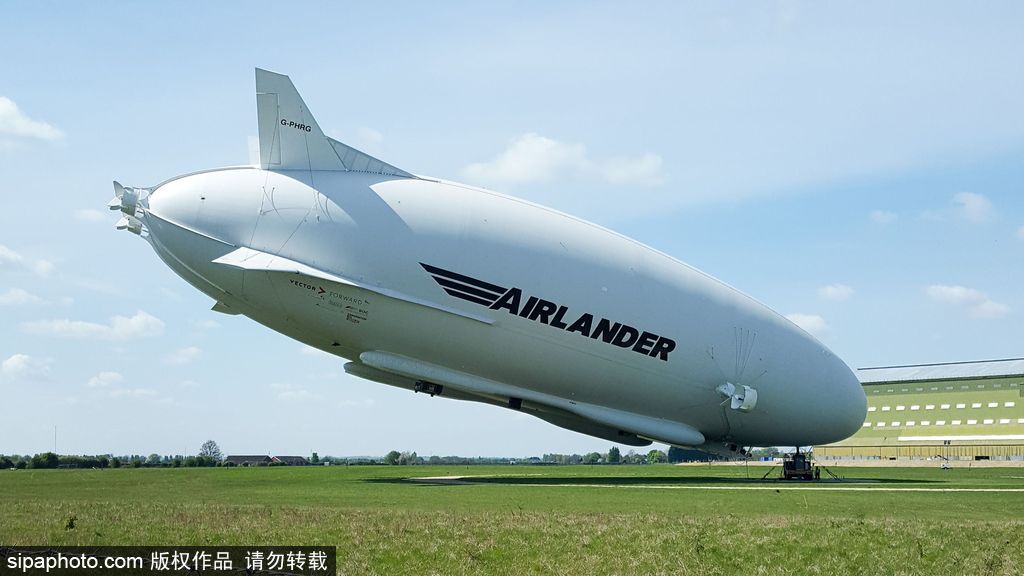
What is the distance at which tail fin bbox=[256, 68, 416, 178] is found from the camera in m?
32.8

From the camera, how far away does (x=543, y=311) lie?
1321 inches

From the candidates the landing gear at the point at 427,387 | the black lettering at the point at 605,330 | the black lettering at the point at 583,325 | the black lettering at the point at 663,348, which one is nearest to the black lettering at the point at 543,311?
the black lettering at the point at 583,325

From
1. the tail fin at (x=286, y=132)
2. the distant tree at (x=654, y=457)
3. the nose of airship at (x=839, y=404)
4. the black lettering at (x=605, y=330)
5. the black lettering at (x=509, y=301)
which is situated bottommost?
the distant tree at (x=654, y=457)

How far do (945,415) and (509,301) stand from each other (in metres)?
70.2

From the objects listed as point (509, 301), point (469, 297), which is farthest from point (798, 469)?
point (469, 297)

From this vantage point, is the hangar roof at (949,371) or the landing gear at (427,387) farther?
the hangar roof at (949,371)

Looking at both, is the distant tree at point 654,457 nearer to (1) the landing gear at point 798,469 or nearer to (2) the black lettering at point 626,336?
(1) the landing gear at point 798,469

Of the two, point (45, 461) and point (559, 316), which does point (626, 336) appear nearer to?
point (559, 316)

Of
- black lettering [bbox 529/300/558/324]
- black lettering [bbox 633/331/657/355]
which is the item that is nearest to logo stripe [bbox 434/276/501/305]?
black lettering [bbox 529/300/558/324]

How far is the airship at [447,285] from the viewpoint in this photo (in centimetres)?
3123

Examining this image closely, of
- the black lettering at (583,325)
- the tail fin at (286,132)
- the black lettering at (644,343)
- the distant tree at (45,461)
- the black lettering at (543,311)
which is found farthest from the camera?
the distant tree at (45,461)

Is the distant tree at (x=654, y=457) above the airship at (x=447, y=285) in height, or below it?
below

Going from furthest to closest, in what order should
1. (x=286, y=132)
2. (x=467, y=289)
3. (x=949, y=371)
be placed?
(x=949, y=371) < (x=286, y=132) < (x=467, y=289)

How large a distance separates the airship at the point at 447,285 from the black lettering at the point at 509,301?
79 millimetres
